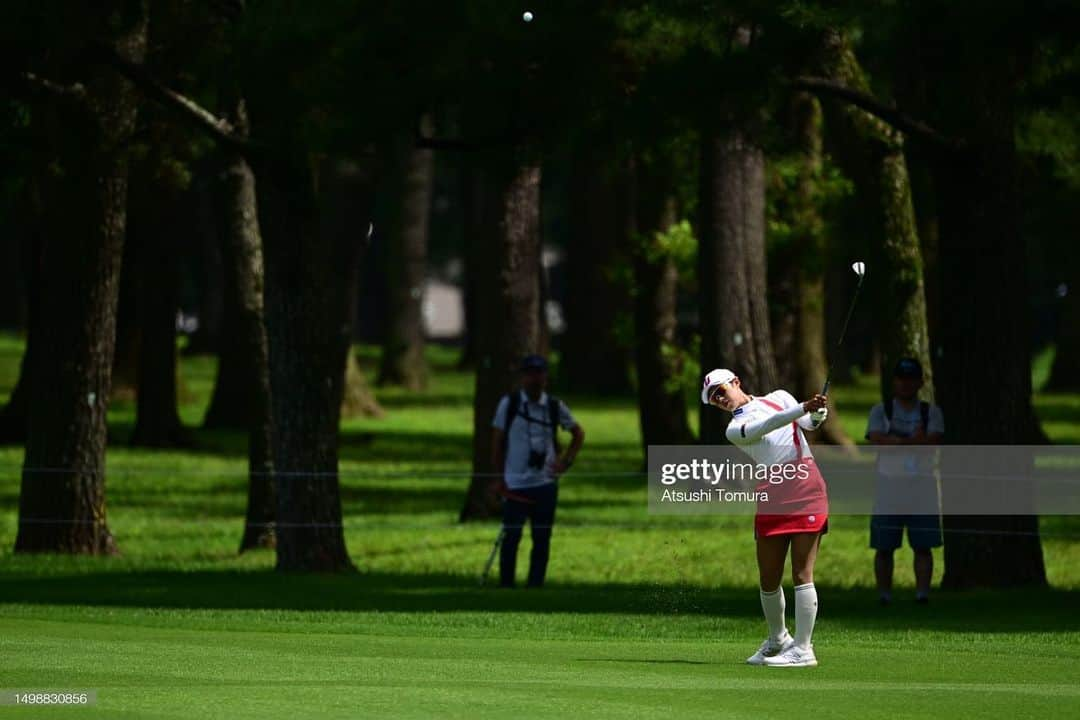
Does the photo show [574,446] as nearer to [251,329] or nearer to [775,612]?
[775,612]

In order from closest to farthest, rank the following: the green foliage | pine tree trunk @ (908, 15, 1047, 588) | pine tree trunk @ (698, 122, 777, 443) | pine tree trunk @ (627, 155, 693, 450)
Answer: pine tree trunk @ (908, 15, 1047, 588) → pine tree trunk @ (698, 122, 777, 443) → the green foliage → pine tree trunk @ (627, 155, 693, 450)

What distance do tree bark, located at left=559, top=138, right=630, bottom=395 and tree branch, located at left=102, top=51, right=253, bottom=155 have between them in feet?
94.4

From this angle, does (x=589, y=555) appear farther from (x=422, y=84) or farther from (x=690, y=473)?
(x=422, y=84)

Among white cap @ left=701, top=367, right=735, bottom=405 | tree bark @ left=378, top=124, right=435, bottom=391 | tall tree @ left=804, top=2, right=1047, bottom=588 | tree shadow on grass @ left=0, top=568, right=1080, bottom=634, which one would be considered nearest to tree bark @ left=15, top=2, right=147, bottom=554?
tree shadow on grass @ left=0, top=568, right=1080, bottom=634

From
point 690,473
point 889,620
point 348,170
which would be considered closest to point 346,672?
point 889,620

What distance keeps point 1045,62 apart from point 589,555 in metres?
9.06

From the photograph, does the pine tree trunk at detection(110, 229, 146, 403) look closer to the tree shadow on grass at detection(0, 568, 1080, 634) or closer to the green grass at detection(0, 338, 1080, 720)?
the green grass at detection(0, 338, 1080, 720)

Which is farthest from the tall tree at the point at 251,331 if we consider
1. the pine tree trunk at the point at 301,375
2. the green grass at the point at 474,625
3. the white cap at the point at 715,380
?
the white cap at the point at 715,380

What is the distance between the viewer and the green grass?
10539 mm

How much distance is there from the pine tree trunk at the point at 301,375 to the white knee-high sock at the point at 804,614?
8.45m

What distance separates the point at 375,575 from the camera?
20859 mm

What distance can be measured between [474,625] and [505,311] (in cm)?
1179

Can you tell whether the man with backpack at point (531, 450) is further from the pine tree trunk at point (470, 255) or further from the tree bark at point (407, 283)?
the pine tree trunk at point (470, 255)

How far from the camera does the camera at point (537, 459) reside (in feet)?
60.8
